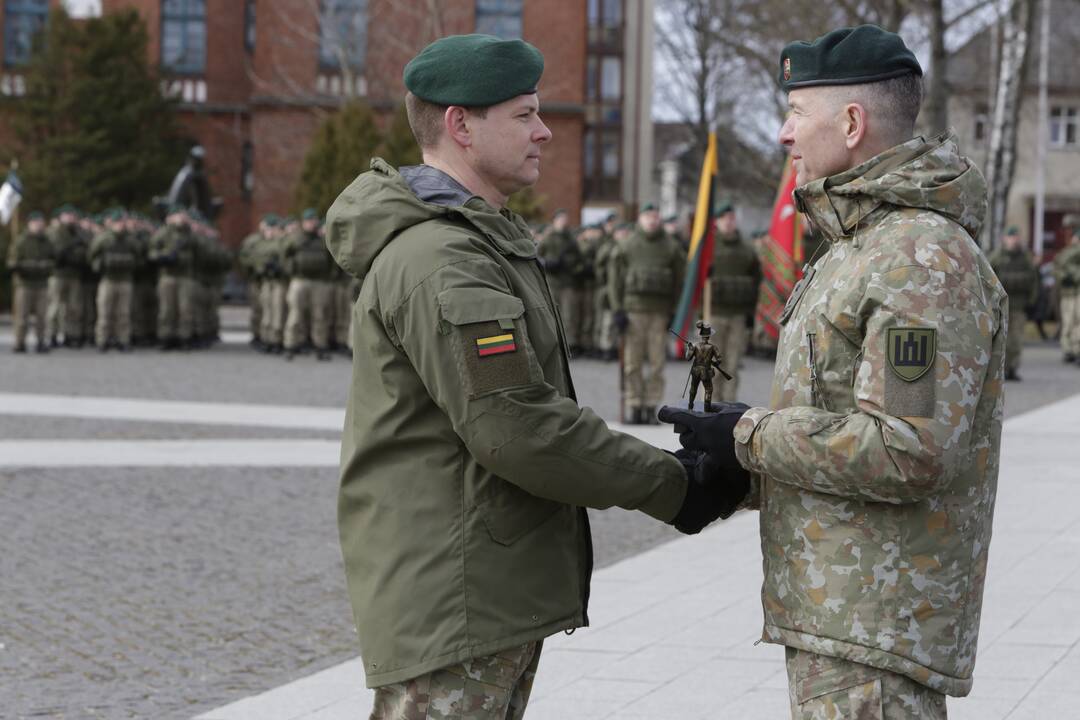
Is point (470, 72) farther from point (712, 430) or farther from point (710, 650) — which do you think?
point (710, 650)

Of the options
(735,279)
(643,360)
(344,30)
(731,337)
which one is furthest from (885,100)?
(344,30)

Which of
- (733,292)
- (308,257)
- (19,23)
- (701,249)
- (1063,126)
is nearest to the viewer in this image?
(701,249)

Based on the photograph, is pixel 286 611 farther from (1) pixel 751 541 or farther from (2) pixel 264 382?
(2) pixel 264 382

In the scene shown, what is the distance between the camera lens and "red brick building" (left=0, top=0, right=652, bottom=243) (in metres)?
43.1

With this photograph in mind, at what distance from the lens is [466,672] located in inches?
117

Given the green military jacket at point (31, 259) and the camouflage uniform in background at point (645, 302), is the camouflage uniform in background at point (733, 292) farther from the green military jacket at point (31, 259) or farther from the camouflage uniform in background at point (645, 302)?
the green military jacket at point (31, 259)

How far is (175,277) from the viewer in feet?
81.4

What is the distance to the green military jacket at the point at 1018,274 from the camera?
2159cm

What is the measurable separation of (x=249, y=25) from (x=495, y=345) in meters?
46.7

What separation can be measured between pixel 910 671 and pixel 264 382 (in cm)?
1647

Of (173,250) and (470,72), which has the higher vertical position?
(470,72)

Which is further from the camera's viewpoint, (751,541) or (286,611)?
(751,541)

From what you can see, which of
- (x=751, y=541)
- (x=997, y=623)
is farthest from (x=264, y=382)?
(x=997, y=623)

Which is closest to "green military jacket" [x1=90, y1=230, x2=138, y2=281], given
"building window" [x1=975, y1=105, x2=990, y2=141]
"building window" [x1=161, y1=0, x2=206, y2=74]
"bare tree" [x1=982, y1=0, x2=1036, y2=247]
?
"bare tree" [x1=982, y1=0, x2=1036, y2=247]
